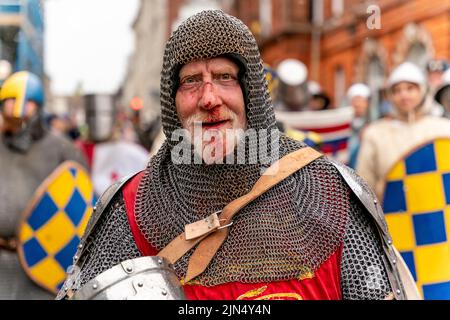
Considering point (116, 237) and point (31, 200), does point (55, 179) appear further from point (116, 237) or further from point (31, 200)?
point (116, 237)

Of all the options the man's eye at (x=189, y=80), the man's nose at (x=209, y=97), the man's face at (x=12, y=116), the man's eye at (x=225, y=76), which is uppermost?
the man's face at (x=12, y=116)

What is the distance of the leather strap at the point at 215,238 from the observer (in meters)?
2.34

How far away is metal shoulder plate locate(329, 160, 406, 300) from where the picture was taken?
2306 millimetres

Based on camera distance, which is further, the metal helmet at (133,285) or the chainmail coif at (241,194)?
the chainmail coif at (241,194)

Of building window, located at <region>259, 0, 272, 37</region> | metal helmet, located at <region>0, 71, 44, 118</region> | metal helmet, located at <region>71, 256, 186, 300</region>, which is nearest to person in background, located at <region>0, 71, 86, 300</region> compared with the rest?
metal helmet, located at <region>0, 71, 44, 118</region>

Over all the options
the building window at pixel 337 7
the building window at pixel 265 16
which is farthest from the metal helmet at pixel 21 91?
the building window at pixel 265 16

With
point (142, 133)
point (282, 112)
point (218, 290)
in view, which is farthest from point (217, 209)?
point (142, 133)

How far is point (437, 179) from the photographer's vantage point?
13.2 feet

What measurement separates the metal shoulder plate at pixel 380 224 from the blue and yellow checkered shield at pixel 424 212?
1339 mm

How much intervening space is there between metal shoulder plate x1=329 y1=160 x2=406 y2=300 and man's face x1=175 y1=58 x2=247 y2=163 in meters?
0.35

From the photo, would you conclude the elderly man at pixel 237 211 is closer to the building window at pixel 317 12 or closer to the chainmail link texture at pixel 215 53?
the chainmail link texture at pixel 215 53

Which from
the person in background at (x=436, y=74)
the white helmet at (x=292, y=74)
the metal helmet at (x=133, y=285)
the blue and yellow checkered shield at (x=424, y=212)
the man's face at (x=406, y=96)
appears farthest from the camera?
the white helmet at (x=292, y=74)

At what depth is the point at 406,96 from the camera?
5184 millimetres

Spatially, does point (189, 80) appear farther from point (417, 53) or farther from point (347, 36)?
point (347, 36)
